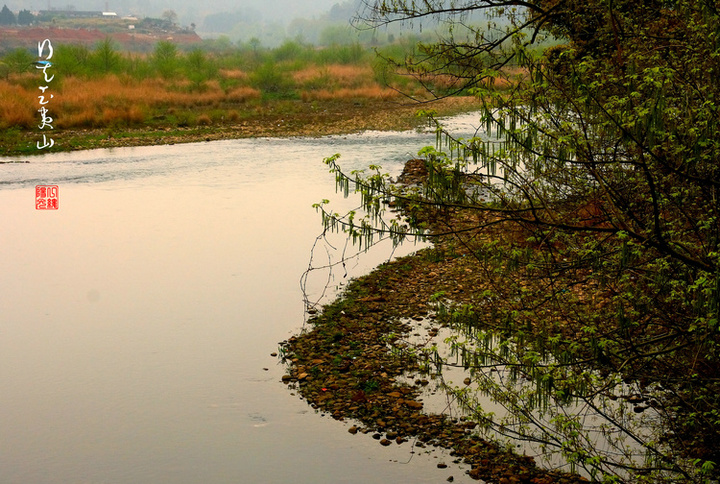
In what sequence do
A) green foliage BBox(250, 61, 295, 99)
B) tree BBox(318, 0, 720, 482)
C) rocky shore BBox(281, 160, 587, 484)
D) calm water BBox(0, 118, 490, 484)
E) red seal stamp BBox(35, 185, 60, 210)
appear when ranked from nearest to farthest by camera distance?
tree BBox(318, 0, 720, 482)
rocky shore BBox(281, 160, 587, 484)
calm water BBox(0, 118, 490, 484)
red seal stamp BBox(35, 185, 60, 210)
green foliage BBox(250, 61, 295, 99)

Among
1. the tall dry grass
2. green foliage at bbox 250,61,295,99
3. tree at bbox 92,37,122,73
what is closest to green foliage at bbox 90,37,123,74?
tree at bbox 92,37,122,73

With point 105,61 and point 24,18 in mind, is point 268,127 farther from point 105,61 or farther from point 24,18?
point 24,18

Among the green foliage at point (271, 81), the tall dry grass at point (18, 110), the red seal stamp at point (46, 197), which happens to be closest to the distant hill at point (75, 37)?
the green foliage at point (271, 81)

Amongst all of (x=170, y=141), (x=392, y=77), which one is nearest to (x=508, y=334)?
(x=170, y=141)

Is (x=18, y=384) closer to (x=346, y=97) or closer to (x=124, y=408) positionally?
(x=124, y=408)

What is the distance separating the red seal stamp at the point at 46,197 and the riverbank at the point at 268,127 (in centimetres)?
569

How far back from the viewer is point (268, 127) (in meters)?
28.1

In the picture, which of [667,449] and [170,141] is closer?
[667,449]

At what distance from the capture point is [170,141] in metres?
24.6

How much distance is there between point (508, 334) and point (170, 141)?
2110 cm

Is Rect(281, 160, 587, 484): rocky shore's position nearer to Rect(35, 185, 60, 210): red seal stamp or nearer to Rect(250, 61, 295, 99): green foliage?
Rect(35, 185, 60, 210): red seal stamp

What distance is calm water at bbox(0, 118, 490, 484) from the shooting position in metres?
6.27

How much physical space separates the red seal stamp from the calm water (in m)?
0.19

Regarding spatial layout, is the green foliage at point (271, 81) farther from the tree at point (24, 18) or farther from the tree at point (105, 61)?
the tree at point (24, 18)
